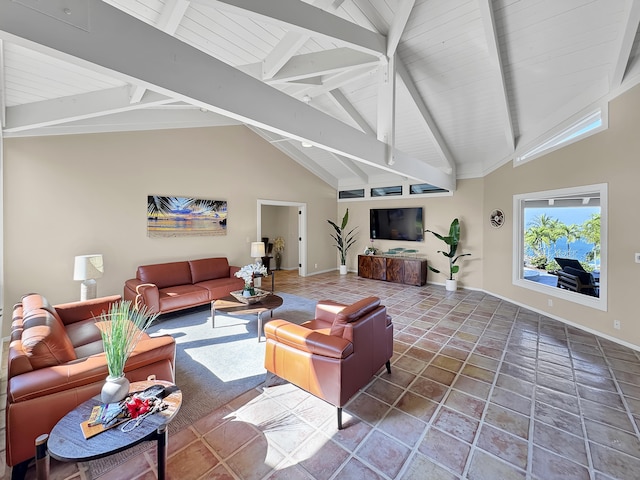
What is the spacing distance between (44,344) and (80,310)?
1592 mm

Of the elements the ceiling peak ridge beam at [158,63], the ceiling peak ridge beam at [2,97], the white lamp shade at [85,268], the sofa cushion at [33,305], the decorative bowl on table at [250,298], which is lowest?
the decorative bowl on table at [250,298]

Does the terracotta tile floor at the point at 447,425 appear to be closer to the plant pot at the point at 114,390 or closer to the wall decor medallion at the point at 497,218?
the plant pot at the point at 114,390

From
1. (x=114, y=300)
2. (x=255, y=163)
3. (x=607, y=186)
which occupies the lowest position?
(x=114, y=300)

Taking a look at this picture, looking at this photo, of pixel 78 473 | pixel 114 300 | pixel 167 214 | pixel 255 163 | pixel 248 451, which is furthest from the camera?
pixel 255 163

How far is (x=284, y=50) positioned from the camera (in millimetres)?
3234

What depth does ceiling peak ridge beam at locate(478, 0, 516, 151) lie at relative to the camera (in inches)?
111

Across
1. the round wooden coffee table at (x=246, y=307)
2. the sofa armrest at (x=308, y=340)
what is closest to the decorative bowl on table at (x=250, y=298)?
the round wooden coffee table at (x=246, y=307)

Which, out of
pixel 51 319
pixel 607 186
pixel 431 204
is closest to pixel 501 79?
pixel 607 186

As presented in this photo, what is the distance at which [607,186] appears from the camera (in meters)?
3.57

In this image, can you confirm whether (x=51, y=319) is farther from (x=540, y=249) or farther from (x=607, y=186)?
(x=540, y=249)

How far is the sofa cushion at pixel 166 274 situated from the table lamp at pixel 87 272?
812 millimetres

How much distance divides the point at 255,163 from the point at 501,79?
500cm

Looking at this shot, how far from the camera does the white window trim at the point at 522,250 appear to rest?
3656 mm

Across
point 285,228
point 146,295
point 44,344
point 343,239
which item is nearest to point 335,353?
point 44,344
